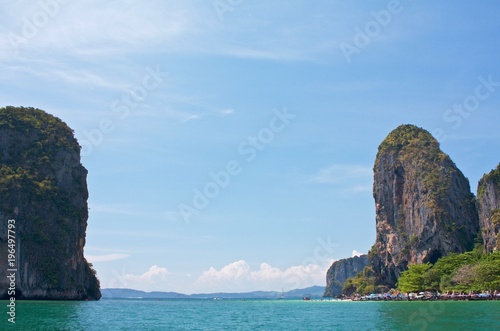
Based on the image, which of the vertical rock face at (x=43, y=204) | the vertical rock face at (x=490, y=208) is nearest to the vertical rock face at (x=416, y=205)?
the vertical rock face at (x=490, y=208)

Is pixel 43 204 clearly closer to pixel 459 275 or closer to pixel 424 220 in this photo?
pixel 459 275

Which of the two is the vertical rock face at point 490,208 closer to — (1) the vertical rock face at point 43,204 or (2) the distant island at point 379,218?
(2) the distant island at point 379,218

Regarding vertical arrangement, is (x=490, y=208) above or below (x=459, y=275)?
above

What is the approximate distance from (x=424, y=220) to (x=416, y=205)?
8.45m

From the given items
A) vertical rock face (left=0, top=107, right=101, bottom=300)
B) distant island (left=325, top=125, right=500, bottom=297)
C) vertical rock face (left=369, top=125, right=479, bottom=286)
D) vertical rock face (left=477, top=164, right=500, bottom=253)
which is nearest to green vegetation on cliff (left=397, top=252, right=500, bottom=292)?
distant island (left=325, top=125, right=500, bottom=297)

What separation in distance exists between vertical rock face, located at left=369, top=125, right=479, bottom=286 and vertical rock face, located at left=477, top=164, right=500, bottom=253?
12918 mm

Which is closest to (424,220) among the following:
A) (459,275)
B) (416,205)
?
(416,205)

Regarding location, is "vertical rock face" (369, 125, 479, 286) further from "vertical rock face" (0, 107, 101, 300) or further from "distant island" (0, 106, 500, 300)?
"vertical rock face" (0, 107, 101, 300)

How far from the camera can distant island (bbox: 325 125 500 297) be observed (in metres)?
133

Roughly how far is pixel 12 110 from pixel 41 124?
806cm

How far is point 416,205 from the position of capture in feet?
563

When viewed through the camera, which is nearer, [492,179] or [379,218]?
[492,179]

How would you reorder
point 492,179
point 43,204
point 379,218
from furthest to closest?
point 379,218, point 492,179, point 43,204

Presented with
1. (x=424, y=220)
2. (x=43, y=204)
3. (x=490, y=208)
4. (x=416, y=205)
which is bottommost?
(x=424, y=220)
